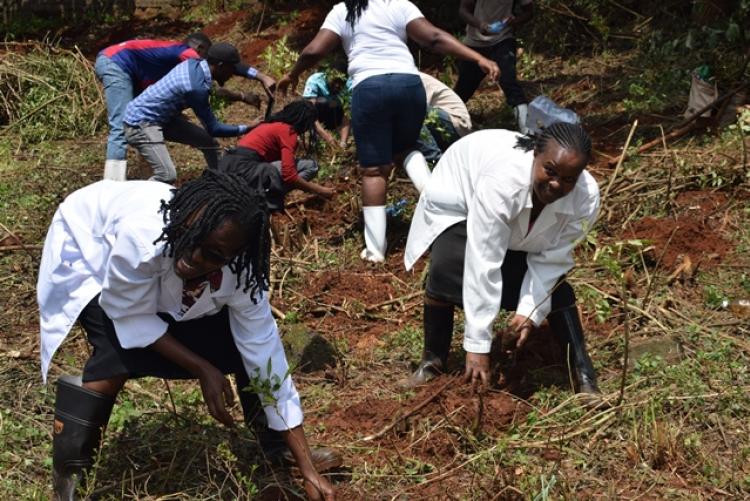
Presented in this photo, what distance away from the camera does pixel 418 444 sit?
384 centimetres

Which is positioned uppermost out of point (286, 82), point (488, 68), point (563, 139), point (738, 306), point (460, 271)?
point (563, 139)

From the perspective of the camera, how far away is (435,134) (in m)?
6.59

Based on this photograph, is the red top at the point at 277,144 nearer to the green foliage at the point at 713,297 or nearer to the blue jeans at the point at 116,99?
the blue jeans at the point at 116,99

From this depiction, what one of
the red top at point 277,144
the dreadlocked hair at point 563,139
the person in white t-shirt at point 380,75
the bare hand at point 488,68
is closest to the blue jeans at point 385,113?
the person in white t-shirt at point 380,75

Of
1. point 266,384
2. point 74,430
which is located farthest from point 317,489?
point 74,430

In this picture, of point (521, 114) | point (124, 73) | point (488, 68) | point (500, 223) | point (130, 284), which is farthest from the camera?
point (521, 114)

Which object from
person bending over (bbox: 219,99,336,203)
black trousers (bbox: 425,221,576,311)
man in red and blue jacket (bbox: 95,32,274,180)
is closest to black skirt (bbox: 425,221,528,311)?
black trousers (bbox: 425,221,576,311)

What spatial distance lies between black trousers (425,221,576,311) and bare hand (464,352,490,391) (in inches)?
10.7

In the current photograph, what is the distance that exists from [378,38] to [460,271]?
2.05m

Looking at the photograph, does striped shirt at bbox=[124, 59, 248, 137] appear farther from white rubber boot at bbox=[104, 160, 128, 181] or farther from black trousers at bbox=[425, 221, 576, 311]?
black trousers at bbox=[425, 221, 576, 311]

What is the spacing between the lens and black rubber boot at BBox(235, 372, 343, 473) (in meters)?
3.59

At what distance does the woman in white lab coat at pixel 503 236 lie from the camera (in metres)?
3.76

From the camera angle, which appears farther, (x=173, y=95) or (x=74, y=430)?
(x=173, y=95)

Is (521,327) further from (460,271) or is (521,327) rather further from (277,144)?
(277,144)
